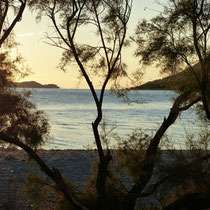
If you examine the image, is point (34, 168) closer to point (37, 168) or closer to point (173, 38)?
point (37, 168)

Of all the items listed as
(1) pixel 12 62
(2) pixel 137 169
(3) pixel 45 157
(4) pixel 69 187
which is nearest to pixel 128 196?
(2) pixel 137 169

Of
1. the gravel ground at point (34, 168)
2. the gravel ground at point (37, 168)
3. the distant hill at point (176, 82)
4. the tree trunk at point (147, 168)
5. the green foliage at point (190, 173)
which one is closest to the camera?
the green foliage at point (190, 173)

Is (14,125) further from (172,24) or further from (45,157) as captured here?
(45,157)

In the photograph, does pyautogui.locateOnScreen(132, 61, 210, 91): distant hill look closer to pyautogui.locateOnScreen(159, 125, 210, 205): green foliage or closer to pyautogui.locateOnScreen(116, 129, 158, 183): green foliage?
pyautogui.locateOnScreen(116, 129, 158, 183): green foliage

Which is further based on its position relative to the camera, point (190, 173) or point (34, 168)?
point (34, 168)

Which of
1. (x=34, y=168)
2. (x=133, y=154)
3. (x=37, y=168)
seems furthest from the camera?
(x=34, y=168)

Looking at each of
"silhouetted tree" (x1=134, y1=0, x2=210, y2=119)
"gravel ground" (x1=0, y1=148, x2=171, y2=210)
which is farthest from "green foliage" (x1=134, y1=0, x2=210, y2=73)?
"gravel ground" (x1=0, y1=148, x2=171, y2=210)

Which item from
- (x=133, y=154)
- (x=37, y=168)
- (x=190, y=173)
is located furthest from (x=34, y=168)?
(x=190, y=173)

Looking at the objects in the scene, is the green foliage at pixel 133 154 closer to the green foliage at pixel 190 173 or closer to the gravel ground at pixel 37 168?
the green foliage at pixel 190 173

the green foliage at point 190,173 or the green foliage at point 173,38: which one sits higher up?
the green foliage at point 173,38

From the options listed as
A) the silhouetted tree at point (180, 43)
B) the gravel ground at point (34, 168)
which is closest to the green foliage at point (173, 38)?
the silhouetted tree at point (180, 43)

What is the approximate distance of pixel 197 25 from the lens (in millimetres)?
8578

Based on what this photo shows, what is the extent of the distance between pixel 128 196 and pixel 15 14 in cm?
426

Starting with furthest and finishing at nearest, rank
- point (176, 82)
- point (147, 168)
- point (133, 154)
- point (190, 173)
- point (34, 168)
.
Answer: point (34, 168), point (176, 82), point (133, 154), point (147, 168), point (190, 173)
